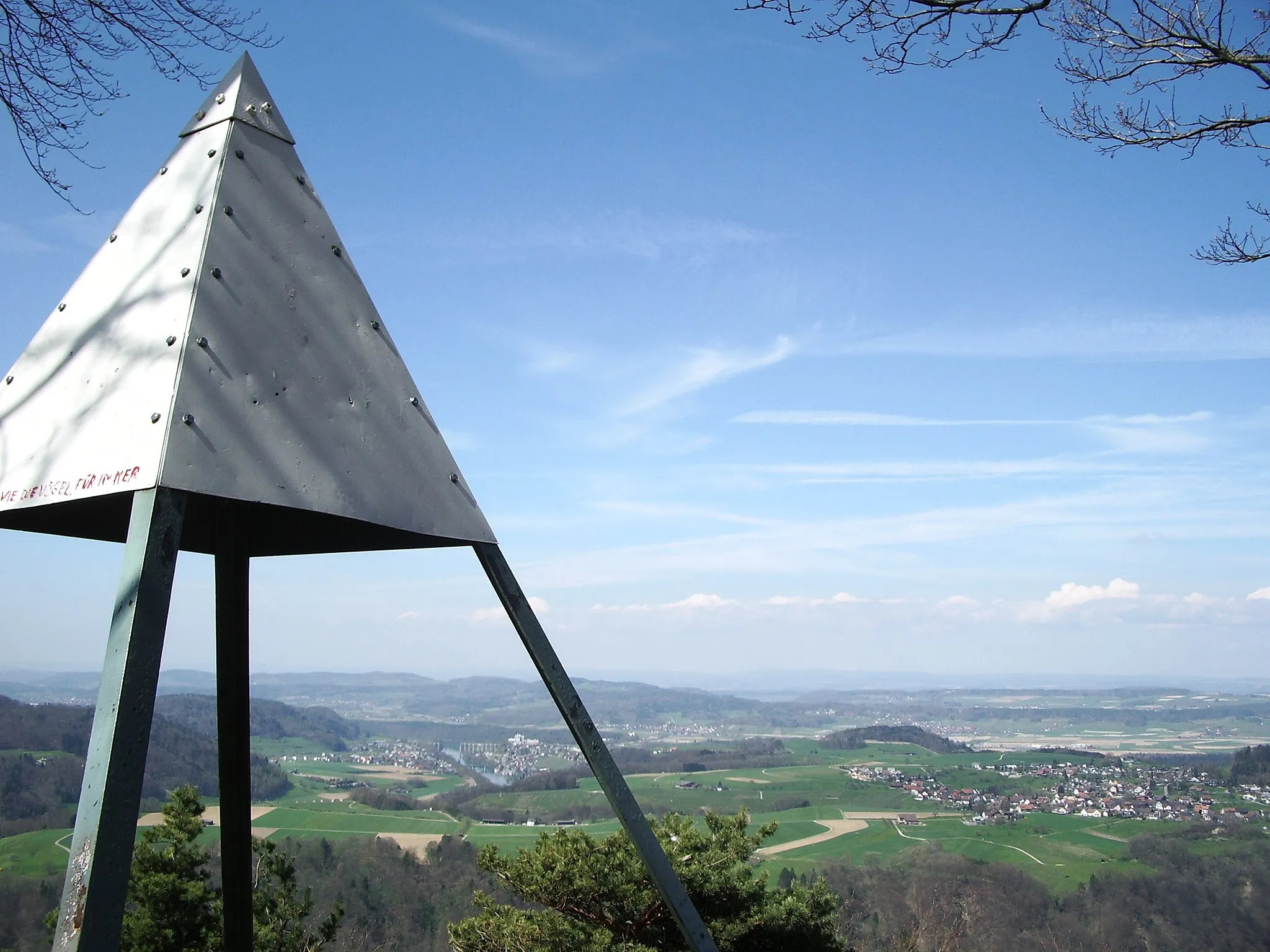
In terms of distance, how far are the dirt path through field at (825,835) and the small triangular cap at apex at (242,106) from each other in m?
33.6

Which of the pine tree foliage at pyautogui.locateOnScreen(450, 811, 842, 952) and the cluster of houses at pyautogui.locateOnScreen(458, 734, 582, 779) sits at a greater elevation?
the pine tree foliage at pyautogui.locateOnScreen(450, 811, 842, 952)

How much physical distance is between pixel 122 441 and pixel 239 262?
0.99 metres

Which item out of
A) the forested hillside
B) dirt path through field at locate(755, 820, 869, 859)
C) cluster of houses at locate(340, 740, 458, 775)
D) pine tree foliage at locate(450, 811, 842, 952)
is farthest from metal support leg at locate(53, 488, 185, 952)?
cluster of houses at locate(340, 740, 458, 775)

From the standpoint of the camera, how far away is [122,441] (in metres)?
3.52

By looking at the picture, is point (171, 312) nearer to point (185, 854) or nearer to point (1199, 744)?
point (185, 854)

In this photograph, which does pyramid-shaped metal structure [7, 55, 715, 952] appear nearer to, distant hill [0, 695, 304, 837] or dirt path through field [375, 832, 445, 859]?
distant hill [0, 695, 304, 837]

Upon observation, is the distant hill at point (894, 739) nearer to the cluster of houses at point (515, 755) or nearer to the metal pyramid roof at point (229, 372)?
the cluster of houses at point (515, 755)

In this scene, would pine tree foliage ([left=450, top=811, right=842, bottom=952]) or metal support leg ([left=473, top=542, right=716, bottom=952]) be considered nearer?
metal support leg ([left=473, top=542, right=716, bottom=952])

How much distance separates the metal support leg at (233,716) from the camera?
5.63 metres

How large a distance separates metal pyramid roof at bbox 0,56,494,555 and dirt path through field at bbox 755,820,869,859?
33.2 meters

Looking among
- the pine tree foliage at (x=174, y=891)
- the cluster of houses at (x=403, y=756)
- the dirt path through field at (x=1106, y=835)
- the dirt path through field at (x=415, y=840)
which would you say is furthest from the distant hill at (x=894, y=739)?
the pine tree foliage at (x=174, y=891)

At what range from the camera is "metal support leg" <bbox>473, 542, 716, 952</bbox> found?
441cm

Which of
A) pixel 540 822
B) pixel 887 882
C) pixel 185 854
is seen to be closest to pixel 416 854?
pixel 540 822

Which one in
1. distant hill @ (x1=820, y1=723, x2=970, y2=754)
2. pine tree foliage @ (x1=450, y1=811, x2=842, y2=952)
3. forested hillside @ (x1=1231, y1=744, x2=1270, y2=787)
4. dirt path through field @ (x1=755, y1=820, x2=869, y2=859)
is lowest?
distant hill @ (x1=820, y1=723, x2=970, y2=754)
